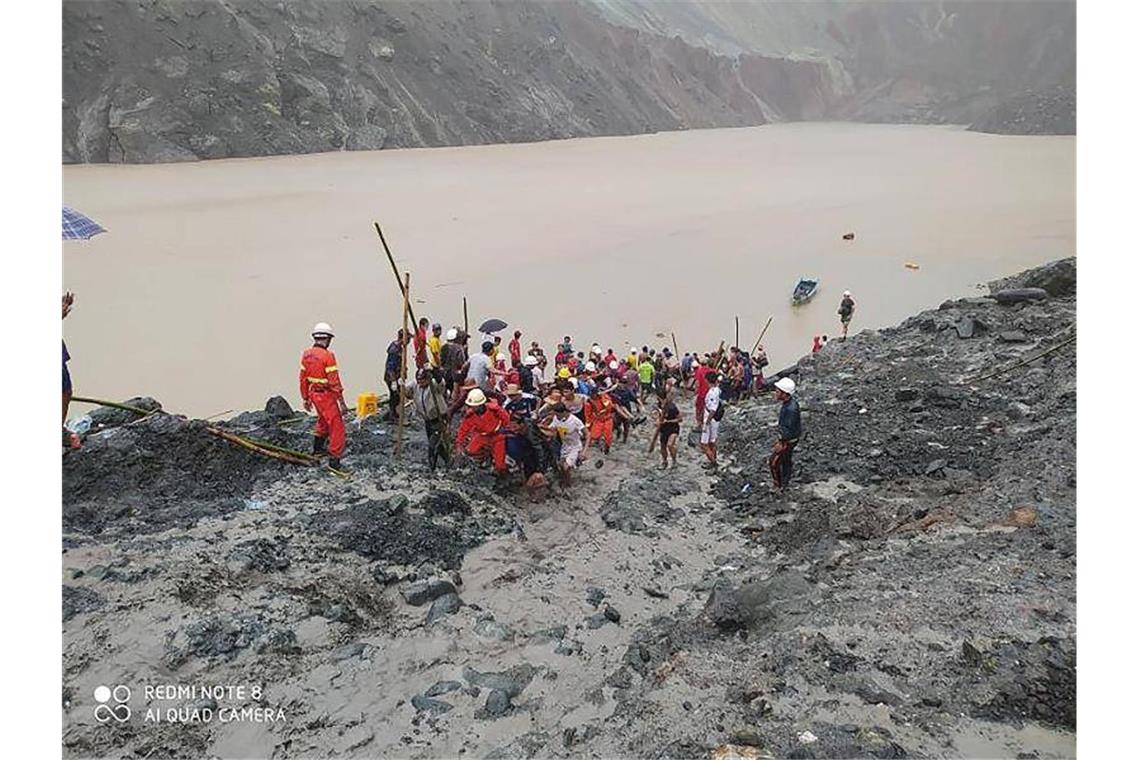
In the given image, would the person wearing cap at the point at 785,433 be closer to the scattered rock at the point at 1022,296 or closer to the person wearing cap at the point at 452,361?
the person wearing cap at the point at 452,361

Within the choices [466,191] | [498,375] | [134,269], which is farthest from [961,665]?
[466,191]

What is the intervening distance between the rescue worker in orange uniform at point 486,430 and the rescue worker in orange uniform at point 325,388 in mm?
1213

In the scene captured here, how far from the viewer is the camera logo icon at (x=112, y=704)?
4.23 m

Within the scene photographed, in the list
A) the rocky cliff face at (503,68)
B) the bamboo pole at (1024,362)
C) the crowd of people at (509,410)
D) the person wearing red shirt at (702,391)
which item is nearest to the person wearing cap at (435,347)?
the crowd of people at (509,410)

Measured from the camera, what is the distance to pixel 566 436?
7.77 m

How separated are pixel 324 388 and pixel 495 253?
59.5 feet

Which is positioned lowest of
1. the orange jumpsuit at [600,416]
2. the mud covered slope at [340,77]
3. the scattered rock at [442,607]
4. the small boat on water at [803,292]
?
the scattered rock at [442,607]

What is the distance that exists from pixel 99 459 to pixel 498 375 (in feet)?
13.5

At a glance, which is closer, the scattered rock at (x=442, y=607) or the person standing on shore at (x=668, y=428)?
the scattered rock at (x=442, y=607)

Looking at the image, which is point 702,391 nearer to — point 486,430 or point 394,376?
point 486,430

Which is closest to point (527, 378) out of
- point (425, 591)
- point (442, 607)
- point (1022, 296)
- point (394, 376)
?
point (394, 376)

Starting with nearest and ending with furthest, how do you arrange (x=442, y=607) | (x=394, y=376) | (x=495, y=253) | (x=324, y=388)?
(x=442, y=607) → (x=324, y=388) → (x=394, y=376) → (x=495, y=253)

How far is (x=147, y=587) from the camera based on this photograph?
529 cm

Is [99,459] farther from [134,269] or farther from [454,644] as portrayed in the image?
[134,269]
